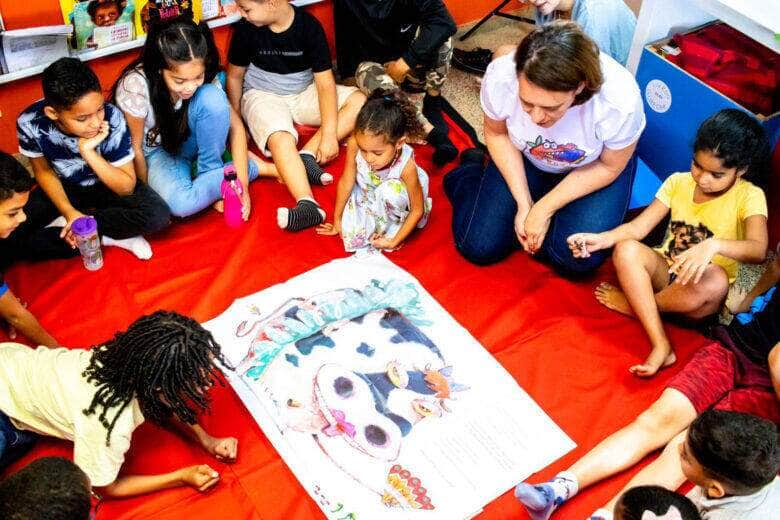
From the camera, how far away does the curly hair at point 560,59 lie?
1443 mm

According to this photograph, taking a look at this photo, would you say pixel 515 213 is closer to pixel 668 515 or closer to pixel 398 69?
pixel 398 69

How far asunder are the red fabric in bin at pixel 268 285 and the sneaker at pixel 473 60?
753 millimetres

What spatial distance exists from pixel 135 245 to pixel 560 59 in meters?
1.14

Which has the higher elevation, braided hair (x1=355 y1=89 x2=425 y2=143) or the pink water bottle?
braided hair (x1=355 y1=89 x2=425 y2=143)

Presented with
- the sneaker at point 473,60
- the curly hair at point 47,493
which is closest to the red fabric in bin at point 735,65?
the sneaker at point 473,60

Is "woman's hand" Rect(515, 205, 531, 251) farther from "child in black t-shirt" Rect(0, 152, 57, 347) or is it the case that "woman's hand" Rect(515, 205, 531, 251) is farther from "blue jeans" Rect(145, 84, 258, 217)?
"child in black t-shirt" Rect(0, 152, 57, 347)

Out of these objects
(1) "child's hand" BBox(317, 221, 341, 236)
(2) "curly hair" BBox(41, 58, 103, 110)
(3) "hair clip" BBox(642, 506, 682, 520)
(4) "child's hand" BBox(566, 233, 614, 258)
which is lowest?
(1) "child's hand" BBox(317, 221, 341, 236)

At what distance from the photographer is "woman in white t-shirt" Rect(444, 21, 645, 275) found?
1.48 metres

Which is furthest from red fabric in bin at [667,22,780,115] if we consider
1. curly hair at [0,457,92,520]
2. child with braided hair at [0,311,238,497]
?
curly hair at [0,457,92,520]

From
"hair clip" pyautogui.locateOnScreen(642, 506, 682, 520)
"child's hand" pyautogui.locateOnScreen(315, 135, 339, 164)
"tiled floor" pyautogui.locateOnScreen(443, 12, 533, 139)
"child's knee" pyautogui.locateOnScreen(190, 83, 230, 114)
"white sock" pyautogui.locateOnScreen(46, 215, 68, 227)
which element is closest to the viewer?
"hair clip" pyautogui.locateOnScreen(642, 506, 682, 520)

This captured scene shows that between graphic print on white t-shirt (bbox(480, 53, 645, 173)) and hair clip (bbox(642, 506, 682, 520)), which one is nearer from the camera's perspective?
hair clip (bbox(642, 506, 682, 520))

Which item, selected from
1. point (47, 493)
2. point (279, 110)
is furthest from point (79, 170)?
point (47, 493)

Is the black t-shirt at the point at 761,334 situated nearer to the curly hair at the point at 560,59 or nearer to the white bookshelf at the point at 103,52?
the curly hair at the point at 560,59

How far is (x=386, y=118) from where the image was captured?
166 cm
